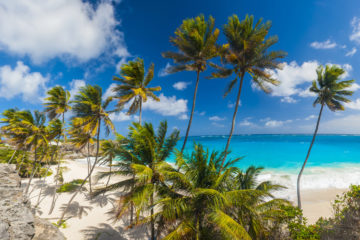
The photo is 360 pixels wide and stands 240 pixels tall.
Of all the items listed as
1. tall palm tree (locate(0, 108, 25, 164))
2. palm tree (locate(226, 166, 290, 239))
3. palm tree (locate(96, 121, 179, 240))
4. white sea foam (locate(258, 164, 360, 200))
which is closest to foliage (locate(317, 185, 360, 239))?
palm tree (locate(226, 166, 290, 239))

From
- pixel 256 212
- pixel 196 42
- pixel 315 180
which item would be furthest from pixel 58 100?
pixel 315 180

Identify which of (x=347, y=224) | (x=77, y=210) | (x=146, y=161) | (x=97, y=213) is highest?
(x=146, y=161)

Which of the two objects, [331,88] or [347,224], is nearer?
[347,224]

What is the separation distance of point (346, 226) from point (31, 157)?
30.6 metres

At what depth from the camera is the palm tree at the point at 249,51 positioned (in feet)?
28.1

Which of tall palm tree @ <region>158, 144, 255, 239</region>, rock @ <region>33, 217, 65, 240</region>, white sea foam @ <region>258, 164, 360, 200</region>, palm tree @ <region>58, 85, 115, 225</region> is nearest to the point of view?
tall palm tree @ <region>158, 144, 255, 239</region>

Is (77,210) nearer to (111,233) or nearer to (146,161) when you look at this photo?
(111,233)

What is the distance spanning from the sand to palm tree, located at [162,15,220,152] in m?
7.88

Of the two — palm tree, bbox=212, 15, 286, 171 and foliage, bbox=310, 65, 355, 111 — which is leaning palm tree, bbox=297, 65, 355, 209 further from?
palm tree, bbox=212, 15, 286, 171

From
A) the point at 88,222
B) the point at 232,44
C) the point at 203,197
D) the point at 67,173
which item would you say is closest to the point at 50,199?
the point at 88,222

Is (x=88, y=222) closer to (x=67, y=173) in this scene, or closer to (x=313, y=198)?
(x=67, y=173)

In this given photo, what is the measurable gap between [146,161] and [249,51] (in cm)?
843

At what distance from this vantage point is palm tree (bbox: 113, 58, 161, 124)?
10492 mm

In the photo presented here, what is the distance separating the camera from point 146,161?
6500 mm
